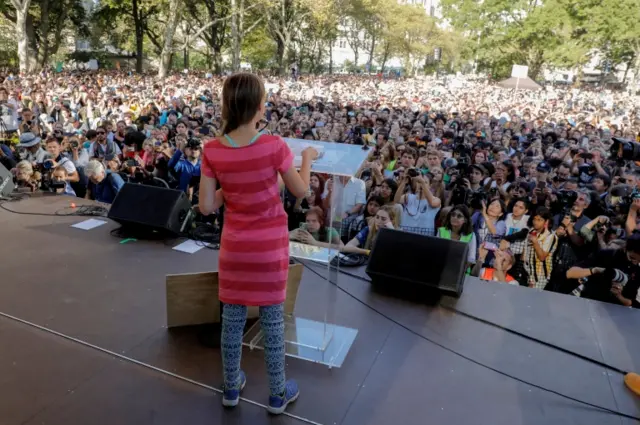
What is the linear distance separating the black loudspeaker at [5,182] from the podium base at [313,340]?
3.85m

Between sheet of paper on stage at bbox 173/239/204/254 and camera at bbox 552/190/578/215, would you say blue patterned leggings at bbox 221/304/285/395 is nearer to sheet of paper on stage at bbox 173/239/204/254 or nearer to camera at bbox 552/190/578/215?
sheet of paper on stage at bbox 173/239/204/254

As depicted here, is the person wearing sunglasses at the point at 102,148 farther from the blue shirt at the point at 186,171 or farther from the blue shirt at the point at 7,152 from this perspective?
the blue shirt at the point at 186,171

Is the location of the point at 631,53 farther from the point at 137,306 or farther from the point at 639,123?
the point at 137,306

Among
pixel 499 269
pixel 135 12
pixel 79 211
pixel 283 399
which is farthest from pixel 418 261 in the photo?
pixel 135 12

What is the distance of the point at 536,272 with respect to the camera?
13.2 feet

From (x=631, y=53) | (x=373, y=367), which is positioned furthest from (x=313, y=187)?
(x=631, y=53)

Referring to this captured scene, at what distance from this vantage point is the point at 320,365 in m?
2.52

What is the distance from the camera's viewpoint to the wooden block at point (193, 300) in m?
2.72

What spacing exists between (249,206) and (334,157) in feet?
2.12

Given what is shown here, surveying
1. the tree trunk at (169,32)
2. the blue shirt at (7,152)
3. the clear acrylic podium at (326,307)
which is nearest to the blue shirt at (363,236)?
the clear acrylic podium at (326,307)

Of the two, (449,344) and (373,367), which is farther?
(449,344)

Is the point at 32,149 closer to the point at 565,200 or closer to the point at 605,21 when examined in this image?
the point at 565,200

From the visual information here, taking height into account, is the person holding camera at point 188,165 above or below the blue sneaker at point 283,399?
above

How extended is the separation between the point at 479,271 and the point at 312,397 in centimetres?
228
